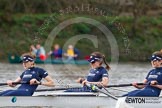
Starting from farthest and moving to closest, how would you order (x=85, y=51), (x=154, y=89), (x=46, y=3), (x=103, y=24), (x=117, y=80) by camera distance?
(x=46, y=3), (x=85, y=51), (x=103, y=24), (x=117, y=80), (x=154, y=89)

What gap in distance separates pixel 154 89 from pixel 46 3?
28607mm

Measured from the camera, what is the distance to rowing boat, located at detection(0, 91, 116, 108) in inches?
599

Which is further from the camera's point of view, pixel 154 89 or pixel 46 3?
pixel 46 3

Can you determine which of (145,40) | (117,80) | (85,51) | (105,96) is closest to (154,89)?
(105,96)

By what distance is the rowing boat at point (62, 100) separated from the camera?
49.9ft

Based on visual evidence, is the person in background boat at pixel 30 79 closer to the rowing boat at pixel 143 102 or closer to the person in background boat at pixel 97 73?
the person in background boat at pixel 97 73

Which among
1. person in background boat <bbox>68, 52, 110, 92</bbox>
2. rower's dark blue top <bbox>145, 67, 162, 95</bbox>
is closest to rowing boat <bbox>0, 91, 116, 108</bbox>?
person in background boat <bbox>68, 52, 110, 92</bbox>

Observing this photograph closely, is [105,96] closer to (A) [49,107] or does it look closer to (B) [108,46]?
(A) [49,107]

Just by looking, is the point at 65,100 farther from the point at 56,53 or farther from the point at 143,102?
the point at 56,53

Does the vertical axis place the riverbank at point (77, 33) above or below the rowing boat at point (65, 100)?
above

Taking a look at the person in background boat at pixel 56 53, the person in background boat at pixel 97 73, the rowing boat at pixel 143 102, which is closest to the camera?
the rowing boat at pixel 143 102

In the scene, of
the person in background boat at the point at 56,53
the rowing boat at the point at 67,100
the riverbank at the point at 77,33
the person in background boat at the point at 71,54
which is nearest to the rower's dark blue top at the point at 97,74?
the rowing boat at the point at 67,100

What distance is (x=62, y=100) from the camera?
50.4 ft

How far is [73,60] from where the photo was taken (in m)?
36.2
